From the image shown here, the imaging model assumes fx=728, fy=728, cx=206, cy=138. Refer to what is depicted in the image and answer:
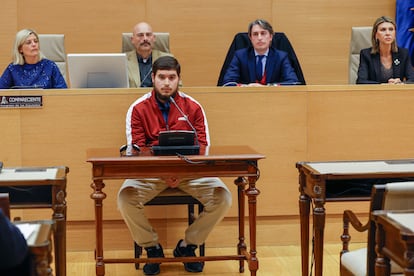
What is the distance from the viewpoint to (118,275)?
4.18 m

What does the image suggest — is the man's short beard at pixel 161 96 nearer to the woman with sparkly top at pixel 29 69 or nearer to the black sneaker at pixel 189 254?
the black sneaker at pixel 189 254

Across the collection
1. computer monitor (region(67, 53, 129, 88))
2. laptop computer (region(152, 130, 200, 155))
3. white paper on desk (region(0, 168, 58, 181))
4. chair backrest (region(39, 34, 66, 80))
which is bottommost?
white paper on desk (region(0, 168, 58, 181))

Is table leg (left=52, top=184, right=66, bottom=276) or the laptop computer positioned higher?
the laptop computer

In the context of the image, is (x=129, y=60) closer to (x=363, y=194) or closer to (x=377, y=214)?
(x=363, y=194)

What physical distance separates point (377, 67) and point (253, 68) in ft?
3.16

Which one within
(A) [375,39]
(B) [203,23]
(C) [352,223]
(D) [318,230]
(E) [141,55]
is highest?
(B) [203,23]

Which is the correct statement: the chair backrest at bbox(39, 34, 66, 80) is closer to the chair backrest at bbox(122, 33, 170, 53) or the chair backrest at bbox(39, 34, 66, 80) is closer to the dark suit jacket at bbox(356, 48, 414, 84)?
the chair backrest at bbox(122, 33, 170, 53)

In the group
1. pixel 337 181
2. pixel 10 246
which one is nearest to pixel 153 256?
pixel 337 181

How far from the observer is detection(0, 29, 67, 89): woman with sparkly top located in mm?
5305

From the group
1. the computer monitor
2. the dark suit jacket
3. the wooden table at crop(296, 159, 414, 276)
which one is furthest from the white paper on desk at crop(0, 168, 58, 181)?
the dark suit jacket

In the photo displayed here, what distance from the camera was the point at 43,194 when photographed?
3.34 m

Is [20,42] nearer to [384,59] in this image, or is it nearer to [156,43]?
[156,43]

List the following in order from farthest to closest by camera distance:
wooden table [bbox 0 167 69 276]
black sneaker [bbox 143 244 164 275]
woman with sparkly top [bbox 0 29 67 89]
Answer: woman with sparkly top [bbox 0 29 67 89]
black sneaker [bbox 143 244 164 275]
wooden table [bbox 0 167 69 276]

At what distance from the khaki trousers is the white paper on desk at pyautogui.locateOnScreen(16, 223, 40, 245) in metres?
1.65
